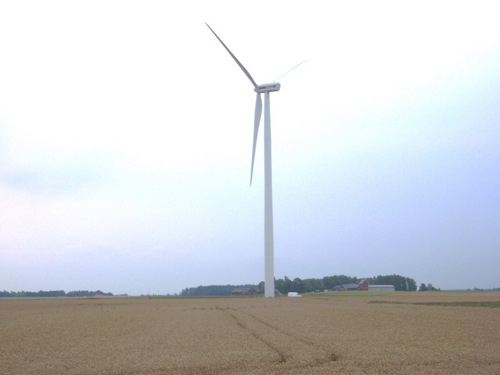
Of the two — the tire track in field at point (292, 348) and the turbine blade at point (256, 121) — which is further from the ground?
the turbine blade at point (256, 121)

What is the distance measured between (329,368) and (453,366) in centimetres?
338

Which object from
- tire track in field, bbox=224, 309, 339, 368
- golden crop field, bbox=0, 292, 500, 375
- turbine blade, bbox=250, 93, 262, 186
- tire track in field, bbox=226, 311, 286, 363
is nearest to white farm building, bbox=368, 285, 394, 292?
turbine blade, bbox=250, 93, 262, 186

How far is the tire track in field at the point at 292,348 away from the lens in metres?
13.1

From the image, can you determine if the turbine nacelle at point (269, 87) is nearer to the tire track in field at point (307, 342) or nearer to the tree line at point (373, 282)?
the tire track in field at point (307, 342)

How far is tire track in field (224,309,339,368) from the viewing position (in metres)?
13.1

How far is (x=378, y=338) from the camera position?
57.1ft

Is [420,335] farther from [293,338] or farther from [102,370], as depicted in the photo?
[102,370]

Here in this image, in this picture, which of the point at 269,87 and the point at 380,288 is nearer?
the point at 269,87

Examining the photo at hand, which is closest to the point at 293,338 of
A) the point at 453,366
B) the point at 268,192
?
the point at 453,366

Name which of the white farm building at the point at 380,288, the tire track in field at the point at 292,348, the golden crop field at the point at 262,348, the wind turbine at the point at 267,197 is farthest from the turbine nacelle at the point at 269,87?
the white farm building at the point at 380,288

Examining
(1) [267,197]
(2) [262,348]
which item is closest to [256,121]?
(1) [267,197]

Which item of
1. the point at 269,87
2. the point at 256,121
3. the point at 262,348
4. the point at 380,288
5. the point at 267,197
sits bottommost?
the point at 262,348

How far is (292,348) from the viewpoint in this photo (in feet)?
49.6

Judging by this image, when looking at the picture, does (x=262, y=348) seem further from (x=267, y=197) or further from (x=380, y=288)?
(x=380, y=288)
